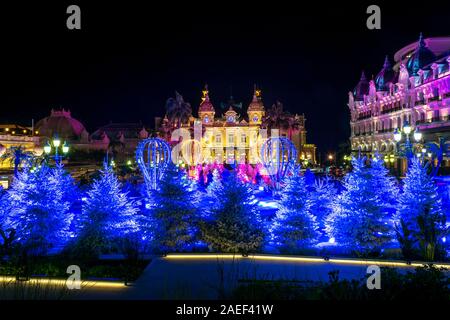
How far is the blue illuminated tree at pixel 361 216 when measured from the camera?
15.3m

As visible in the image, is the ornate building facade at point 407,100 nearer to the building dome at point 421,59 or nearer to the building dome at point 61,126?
the building dome at point 421,59

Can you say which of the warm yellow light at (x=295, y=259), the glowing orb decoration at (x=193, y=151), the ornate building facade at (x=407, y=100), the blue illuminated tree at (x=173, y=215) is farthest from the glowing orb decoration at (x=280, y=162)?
the glowing orb decoration at (x=193, y=151)

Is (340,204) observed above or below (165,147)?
below

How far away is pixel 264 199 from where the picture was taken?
31.1 meters

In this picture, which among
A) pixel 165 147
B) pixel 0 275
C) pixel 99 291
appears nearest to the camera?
pixel 99 291

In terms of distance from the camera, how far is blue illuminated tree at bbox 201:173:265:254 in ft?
47.7

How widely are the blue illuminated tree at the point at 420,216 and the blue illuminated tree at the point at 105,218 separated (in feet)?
34.8

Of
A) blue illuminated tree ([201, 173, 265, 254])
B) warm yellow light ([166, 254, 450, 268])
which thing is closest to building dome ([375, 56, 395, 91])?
blue illuminated tree ([201, 173, 265, 254])

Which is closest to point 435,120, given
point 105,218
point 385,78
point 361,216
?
point 385,78

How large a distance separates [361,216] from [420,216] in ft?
6.87

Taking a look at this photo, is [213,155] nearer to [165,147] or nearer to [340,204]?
[165,147]
